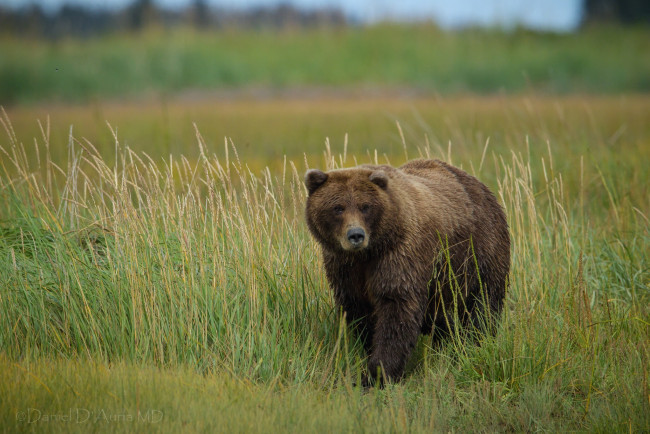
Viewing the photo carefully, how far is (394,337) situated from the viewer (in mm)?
5355

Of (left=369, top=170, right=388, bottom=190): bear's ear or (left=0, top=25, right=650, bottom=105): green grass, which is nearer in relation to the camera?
(left=369, top=170, right=388, bottom=190): bear's ear

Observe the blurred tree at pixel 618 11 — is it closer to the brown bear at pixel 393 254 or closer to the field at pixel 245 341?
the field at pixel 245 341

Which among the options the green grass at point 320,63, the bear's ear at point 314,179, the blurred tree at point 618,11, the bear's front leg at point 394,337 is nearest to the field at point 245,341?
the bear's front leg at point 394,337

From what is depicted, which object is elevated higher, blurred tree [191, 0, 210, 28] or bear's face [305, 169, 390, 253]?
blurred tree [191, 0, 210, 28]

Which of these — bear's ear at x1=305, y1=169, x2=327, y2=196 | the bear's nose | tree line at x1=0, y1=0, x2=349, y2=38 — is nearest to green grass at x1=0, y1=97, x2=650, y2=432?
the bear's nose

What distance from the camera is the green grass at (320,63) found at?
23516mm

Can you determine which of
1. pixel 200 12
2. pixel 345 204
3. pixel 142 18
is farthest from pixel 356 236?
pixel 200 12

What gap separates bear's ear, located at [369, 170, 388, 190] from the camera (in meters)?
5.31

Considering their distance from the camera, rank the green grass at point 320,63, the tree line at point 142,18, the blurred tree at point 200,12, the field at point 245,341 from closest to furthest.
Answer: the field at point 245,341 → the green grass at point 320,63 → the tree line at point 142,18 → the blurred tree at point 200,12

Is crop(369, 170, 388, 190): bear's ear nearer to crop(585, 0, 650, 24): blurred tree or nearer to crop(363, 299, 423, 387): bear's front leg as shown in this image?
crop(363, 299, 423, 387): bear's front leg

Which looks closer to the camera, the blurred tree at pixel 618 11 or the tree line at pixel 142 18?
the tree line at pixel 142 18

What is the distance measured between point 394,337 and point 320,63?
20.7 m

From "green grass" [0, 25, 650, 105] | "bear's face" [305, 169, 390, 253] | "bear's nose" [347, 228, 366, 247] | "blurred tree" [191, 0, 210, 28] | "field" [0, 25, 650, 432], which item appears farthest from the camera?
"blurred tree" [191, 0, 210, 28]

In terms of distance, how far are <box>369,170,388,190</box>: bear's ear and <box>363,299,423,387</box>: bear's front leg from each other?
823 mm
